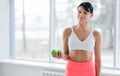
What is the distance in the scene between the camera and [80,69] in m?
2.12

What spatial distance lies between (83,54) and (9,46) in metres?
2.02

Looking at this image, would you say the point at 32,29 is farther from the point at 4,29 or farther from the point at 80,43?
the point at 80,43

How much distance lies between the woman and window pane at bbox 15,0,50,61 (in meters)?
1.41

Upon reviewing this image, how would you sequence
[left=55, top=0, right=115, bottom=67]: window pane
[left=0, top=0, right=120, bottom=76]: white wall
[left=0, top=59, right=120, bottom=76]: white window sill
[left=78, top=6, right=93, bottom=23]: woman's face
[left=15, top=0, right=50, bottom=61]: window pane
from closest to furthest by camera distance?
[left=78, top=6, right=93, bottom=23]: woman's face < [left=0, top=59, right=120, bottom=76]: white window sill < [left=55, top=0, right=115, bottom=67]: window pane < [left=0, top=0, right=120, bottom=76]: white wall < [left=15, top=0, right=50, bottom=61]: window pane

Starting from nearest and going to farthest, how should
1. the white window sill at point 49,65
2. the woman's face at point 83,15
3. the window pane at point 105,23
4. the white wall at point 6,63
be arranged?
the woman's face at point 83,15 < the white window sill at point 49,65 < the window pane at point 105,23 < the white wall at point 6,63

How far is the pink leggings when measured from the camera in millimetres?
2125

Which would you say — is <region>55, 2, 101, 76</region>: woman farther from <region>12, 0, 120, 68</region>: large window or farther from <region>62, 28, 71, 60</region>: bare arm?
<region>12, 0, 120, 68</region>: large window

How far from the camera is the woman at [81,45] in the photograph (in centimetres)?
213

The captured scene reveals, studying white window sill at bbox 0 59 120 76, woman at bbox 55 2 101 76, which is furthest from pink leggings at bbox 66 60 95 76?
white window sill at bbox 0 59 120 76

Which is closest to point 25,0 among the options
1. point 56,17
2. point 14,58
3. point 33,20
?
point 33,20

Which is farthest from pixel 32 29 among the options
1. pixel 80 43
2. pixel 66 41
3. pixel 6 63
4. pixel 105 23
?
pixel 80 43

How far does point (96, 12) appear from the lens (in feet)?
10.3

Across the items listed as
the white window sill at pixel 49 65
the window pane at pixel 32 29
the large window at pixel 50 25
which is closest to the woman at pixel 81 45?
the white window sill at pixel 49 65

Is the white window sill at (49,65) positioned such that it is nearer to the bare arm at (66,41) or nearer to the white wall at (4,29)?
the white wall at (4,29)
